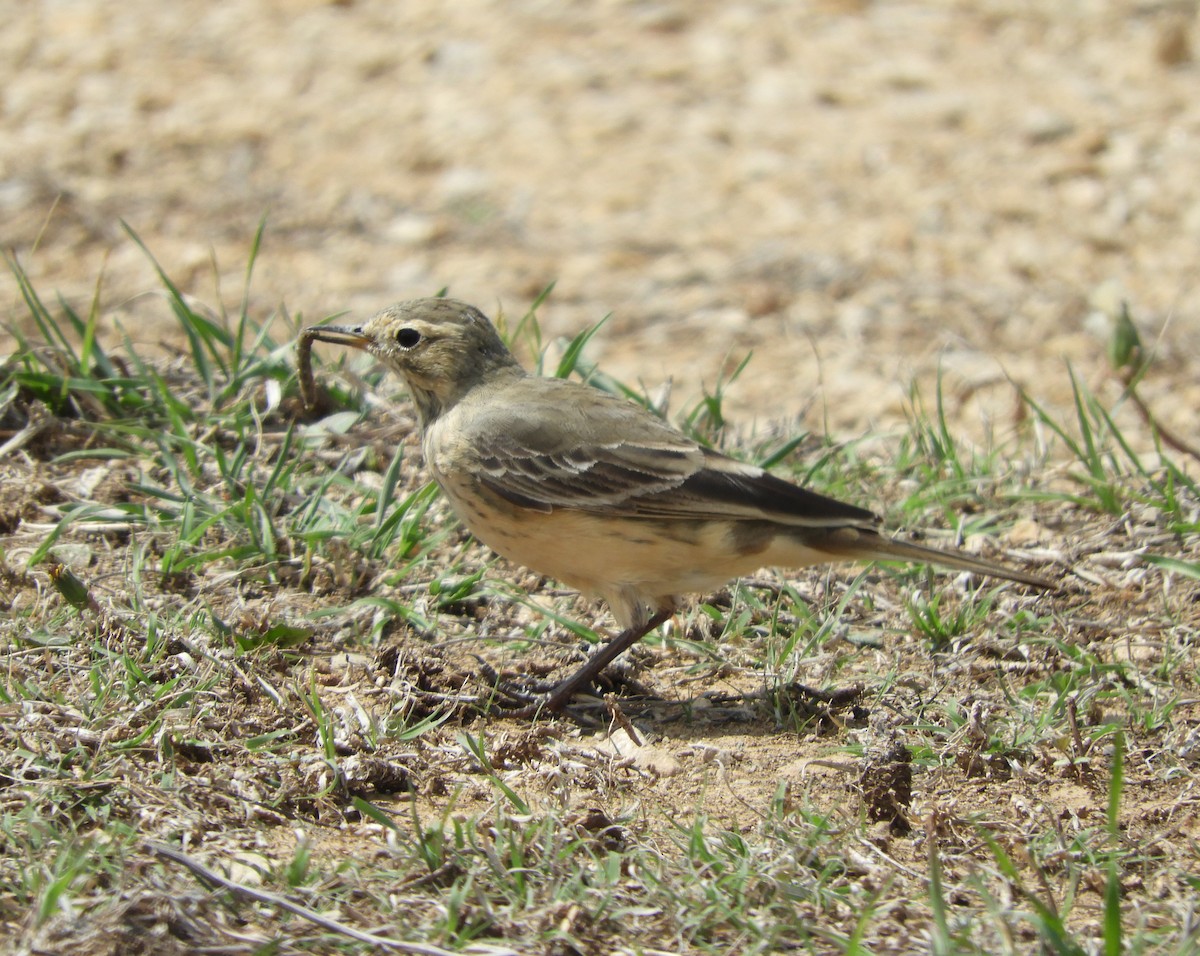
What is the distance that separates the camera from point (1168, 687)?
4918 millimetres

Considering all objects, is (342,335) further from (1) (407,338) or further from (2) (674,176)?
(2) (674,176)

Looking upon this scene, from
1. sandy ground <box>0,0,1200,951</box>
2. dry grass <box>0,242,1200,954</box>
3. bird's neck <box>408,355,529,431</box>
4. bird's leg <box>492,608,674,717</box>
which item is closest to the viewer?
dry grass <box>0,242,1200,954</box>

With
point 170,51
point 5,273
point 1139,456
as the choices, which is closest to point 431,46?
point 170,51

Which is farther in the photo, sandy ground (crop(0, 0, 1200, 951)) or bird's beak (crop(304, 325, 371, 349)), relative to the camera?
sandy ground (crop(0, 0, 1200, 951))

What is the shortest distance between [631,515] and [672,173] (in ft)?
18.1

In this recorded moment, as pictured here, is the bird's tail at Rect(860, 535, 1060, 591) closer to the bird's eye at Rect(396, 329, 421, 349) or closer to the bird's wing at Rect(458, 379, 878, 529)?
the bird's wing at Rect(458, 379, 878, 529)

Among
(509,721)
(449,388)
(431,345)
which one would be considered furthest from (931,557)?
(431,345)

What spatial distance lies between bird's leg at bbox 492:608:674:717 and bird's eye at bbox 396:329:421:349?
1418 mm

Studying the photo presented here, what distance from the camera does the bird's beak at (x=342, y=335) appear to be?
5.69 meters

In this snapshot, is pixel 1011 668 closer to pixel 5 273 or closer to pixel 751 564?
pixel 751 564

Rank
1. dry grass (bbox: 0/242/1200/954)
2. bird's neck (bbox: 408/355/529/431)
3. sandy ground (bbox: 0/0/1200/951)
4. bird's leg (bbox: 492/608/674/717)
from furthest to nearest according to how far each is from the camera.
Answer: sandy ground (bbox: 0/0/1200/951) < bird's neck (bbox: 408/355/529/431) < bird's leg (bbox: 492/608/674/717) < dry grass (bbox: 0/242/1200/954)

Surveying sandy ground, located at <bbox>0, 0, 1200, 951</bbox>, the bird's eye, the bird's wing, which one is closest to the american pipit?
the bird's wing

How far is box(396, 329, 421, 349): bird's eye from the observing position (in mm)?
5664

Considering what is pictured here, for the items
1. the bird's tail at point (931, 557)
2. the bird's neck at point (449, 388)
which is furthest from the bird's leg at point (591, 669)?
the bird's neck at point (449, 388)
